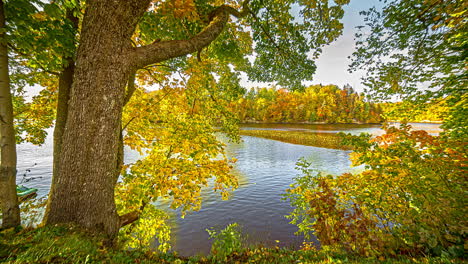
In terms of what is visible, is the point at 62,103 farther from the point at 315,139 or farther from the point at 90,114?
the point at 315,139

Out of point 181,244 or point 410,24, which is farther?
point 181,244

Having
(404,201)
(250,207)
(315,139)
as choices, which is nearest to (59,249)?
(404,201)

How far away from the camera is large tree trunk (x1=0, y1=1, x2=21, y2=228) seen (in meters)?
2.53

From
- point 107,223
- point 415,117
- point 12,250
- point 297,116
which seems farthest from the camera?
point 297,116

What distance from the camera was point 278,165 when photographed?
65.1 ft

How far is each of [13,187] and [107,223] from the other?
1600 mm

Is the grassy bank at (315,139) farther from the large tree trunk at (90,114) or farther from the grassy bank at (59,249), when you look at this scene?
the large tree trunk at (90,114)

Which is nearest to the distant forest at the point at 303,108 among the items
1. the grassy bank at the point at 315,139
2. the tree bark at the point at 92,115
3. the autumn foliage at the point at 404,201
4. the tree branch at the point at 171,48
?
the grassy bank at the point at 315,139

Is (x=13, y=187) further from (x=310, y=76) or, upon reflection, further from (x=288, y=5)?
(x=310, y=76)

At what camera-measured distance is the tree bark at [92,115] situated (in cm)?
246

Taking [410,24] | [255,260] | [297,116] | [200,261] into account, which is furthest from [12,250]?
[297,116]

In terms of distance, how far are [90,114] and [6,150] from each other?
1504mm

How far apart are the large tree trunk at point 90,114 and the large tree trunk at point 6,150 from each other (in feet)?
2.24

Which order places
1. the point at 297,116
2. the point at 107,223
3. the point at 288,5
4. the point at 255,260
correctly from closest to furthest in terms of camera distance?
the point at 107,223
the point at 255,260
the point at 288,5
the point at 297,116
